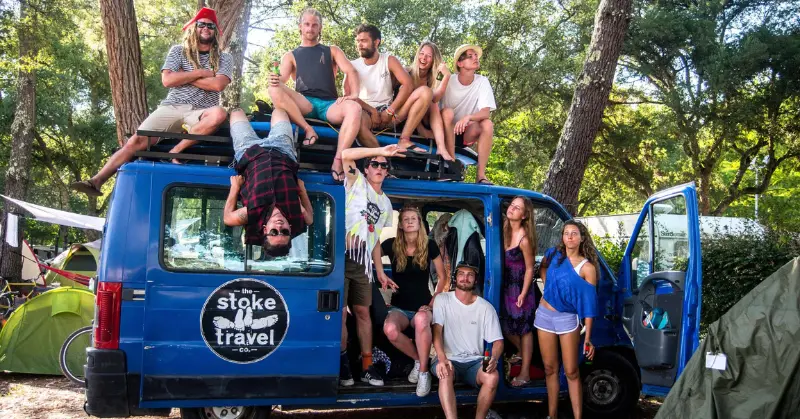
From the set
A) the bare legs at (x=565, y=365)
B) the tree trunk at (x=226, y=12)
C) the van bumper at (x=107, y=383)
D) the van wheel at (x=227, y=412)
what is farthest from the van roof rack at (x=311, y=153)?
the tree trunk at (x=226, y=12)

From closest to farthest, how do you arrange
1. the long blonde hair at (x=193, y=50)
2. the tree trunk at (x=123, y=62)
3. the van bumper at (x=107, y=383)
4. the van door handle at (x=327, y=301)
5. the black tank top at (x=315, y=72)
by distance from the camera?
the van bumper at (x=107, y=383), the van door handle at (x=327, y=301), the long blonde hair at (x=193, y=50), the black tank top at (x=315, y=72), the tree trunk at (x=123, y=62)

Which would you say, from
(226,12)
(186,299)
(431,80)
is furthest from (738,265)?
(226,12)

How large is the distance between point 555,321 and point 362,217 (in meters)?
1.68

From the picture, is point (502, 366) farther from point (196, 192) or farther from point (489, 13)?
point (489, 13)

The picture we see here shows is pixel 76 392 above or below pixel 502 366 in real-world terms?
below

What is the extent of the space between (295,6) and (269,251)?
15.1m

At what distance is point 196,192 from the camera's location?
15.7 feet

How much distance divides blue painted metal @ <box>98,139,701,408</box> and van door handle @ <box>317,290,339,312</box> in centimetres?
4

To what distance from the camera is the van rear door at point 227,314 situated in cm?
462

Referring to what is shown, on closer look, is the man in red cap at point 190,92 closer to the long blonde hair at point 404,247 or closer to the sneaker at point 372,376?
the long blonde hair at point 404,247

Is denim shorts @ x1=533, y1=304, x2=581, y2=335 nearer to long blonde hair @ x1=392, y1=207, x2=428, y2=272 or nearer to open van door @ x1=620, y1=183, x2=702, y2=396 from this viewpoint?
open van door @ x1=620, y1=183, x2=702, y2=396

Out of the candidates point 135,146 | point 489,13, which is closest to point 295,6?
point 489,13

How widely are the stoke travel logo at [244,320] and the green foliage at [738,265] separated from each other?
600cm

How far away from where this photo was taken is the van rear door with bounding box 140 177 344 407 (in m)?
4.62
